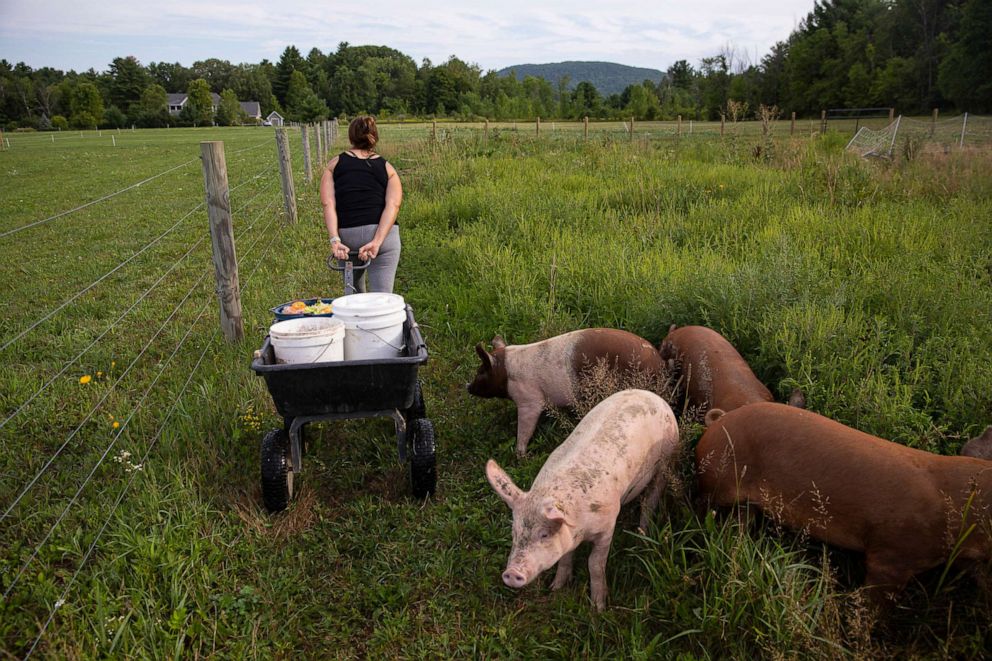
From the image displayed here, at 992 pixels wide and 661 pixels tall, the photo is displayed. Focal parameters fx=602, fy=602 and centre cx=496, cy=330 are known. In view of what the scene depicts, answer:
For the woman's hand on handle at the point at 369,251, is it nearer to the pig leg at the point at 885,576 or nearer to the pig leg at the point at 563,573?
the pig leg at the point at 563,573

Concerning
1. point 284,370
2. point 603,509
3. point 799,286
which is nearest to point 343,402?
point 284,370

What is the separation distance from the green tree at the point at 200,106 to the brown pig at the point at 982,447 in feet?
344

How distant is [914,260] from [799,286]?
1415 mm

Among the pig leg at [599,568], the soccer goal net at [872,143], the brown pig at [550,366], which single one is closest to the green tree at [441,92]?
the soccer goal net at [872,143]

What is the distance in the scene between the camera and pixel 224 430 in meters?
3.96

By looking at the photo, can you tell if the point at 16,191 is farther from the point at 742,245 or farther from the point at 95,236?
the point at 742,245

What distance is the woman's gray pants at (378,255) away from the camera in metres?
4.87

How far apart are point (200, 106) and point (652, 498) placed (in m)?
111

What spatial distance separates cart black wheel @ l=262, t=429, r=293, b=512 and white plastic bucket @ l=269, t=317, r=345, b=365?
0.47 metres

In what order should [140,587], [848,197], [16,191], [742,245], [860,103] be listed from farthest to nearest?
[860,103], [16,191], [848,197], [742,245], [140,587]

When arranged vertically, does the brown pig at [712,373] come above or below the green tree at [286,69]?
below

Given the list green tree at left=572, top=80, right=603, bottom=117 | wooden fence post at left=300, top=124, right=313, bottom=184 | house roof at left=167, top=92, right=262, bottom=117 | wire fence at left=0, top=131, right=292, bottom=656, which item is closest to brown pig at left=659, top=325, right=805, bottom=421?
wire fence at left=0, top=131, right=292, bottom=656

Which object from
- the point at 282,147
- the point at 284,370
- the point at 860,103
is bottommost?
the point at 284,370

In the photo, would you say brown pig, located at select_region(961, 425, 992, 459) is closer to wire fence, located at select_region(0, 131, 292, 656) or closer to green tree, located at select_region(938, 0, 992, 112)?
wire fence, located at select_region(0, 131, 292, 656)
